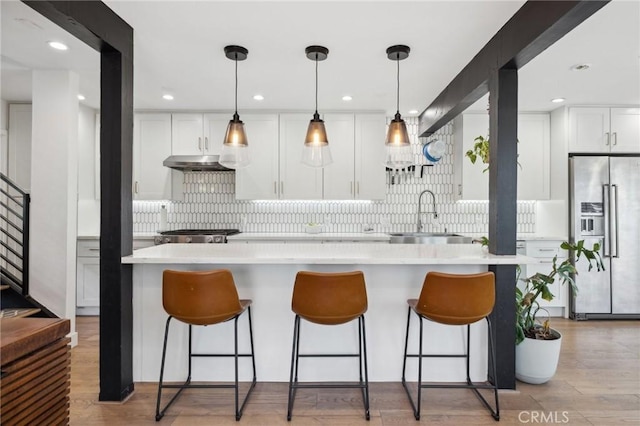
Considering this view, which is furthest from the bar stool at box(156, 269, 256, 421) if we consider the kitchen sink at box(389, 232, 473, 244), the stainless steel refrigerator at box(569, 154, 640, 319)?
the stainless steel refrigerator at box(569, 154, 640, 319)

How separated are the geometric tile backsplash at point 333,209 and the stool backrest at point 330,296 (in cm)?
278

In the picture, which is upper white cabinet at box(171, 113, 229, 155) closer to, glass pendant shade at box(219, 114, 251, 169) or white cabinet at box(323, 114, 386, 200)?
white cabinet at box(323, 114, 386, 200)

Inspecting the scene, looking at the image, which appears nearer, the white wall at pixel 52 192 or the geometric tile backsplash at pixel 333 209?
the white wall at pixel 52 192

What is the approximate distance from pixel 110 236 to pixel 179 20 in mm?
1512

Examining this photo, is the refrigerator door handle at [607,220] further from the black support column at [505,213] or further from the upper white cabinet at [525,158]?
the black support column at [505,213]

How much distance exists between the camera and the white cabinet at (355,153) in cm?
454

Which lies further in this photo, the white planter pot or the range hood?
the range hood

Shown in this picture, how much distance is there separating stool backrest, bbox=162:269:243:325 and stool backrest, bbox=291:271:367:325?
1.47 ft

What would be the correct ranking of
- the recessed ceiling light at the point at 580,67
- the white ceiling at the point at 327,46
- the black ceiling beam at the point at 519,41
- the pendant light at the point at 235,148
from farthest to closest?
1. the recessed ceiling light at the point at 580,67
2. the pendant light at the point at 235,148
3. the white ceiling at the point at 327,46
4. the black ceiling beam at the point at 519,41

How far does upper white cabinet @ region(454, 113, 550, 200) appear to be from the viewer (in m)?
4.49

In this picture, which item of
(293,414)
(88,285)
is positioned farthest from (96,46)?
(88,285)

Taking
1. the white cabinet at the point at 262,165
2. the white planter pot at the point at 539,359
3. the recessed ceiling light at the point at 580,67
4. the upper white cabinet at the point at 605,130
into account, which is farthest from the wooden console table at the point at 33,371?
the upper white cabinet at the point at 605,130

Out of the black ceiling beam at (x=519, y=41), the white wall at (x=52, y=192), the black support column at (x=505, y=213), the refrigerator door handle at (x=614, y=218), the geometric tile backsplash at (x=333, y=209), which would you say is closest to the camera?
the black ceiling beam at (x=519, y=41)
